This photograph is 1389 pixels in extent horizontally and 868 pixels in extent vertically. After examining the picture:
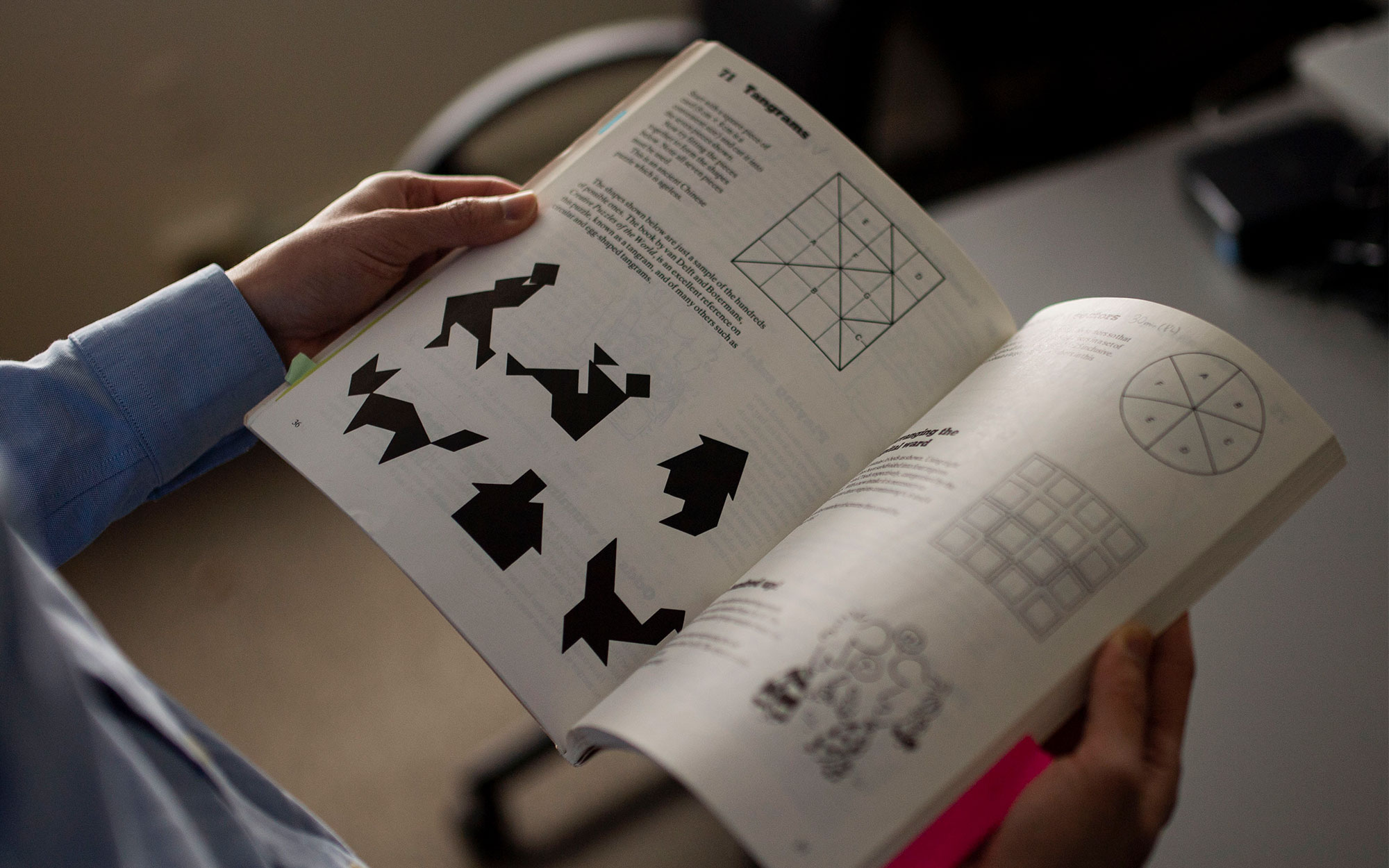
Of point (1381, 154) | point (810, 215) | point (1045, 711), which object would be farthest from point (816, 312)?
point (1381, 154)

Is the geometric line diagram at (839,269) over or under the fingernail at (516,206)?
under

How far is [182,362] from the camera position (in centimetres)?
58

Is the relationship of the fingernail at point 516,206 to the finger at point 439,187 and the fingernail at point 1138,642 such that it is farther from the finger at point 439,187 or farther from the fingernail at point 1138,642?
the fingernail at point 1138,642

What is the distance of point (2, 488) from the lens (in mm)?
508

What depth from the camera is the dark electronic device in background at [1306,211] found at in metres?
0.79

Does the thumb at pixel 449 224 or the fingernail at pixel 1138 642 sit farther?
the thumb at pixel 449 224

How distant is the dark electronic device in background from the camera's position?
0.79 meters

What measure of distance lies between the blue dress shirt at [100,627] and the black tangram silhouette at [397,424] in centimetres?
14

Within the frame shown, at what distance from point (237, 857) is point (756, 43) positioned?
47.0 inches

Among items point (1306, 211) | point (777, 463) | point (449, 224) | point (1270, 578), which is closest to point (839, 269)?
point (777, 463)

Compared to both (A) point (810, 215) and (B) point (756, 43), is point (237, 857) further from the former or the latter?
(B) point (756, 43)

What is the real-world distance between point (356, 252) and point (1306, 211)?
760mm

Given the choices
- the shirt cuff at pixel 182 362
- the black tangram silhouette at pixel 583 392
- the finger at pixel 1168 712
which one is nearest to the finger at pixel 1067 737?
the finger at pixel 1168 712

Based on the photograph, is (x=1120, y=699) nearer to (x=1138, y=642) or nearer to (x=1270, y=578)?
(x=1138, y=642)
